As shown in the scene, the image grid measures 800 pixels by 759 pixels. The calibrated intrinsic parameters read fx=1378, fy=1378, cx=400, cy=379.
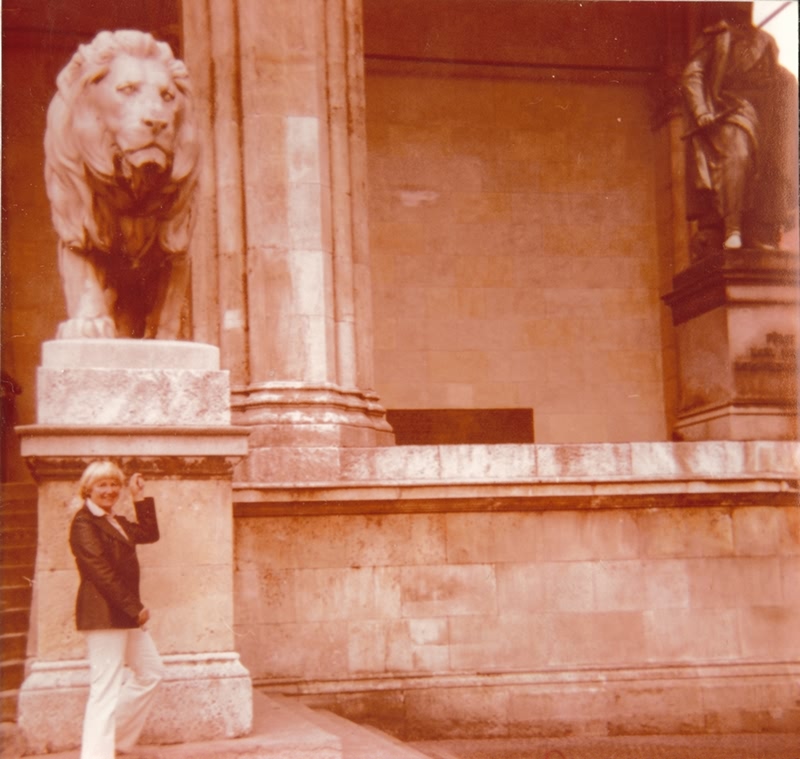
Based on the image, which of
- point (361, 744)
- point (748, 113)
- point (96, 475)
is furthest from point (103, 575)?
point (748, 113)

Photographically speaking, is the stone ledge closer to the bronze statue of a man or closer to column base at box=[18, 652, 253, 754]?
the bronze statue of a man

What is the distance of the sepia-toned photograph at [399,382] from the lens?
7211mm

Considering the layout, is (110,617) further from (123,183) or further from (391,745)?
(123,183)

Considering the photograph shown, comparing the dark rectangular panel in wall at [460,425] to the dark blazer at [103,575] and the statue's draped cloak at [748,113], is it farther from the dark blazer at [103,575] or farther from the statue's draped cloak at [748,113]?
the dark blazer at [103,575]

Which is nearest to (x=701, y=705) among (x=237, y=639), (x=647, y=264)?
(x=237, y=639)

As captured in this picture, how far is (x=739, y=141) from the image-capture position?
1242cm

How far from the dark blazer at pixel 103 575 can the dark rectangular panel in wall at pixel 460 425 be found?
31.6 feet

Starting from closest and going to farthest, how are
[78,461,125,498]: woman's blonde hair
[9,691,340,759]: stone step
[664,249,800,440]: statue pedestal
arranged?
[78,461,125,498]: woman's blonde hair < [9,691,340,759]: stone step < [664,249,800,440]: statue pedestal

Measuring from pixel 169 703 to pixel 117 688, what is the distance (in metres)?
0.69

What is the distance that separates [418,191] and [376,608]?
7246mm

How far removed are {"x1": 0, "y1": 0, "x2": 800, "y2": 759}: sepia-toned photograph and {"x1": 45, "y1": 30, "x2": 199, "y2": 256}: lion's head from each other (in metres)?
0.02

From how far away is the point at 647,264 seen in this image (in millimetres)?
17328

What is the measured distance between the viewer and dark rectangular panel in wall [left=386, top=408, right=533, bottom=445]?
53.1 feet

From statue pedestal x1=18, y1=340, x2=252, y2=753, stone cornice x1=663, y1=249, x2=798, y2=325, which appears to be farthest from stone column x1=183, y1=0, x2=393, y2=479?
statue pedestal x1=18, y1=340, x2=252, y2=753
